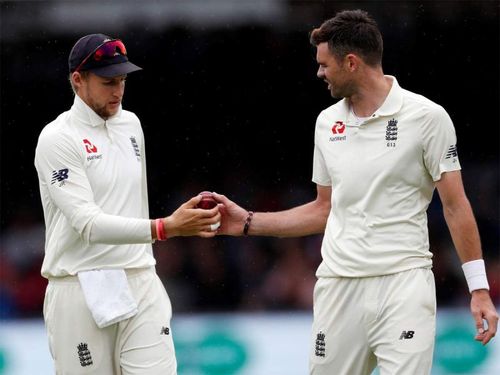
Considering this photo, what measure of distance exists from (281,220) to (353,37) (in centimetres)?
90

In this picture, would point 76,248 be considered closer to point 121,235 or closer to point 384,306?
point 121,235

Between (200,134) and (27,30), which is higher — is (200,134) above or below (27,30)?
below

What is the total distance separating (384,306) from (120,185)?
119 centimetres

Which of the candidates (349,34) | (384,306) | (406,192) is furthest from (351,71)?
(384,306)

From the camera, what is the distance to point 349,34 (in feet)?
17.4

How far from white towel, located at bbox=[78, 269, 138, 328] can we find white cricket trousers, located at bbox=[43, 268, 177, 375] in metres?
0.06

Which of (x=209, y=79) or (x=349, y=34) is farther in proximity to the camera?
(x=209, y=79)

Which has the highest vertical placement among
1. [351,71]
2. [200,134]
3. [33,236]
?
[351,71]

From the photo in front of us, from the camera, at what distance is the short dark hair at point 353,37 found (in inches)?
209

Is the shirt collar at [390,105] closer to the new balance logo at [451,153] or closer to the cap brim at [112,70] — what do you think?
the new balance logo at [451,153]

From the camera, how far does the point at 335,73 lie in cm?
532

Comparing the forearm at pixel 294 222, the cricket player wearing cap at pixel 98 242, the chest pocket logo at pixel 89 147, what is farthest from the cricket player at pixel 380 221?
the chest pocket logo at pixel 89 147

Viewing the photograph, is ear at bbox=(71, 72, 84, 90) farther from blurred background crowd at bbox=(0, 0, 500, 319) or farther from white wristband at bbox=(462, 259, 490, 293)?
blurred background crowd at bbox=(0, 0, 500, 319)

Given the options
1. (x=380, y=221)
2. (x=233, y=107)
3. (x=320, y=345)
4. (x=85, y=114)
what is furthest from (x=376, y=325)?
(x=233, y=107)
